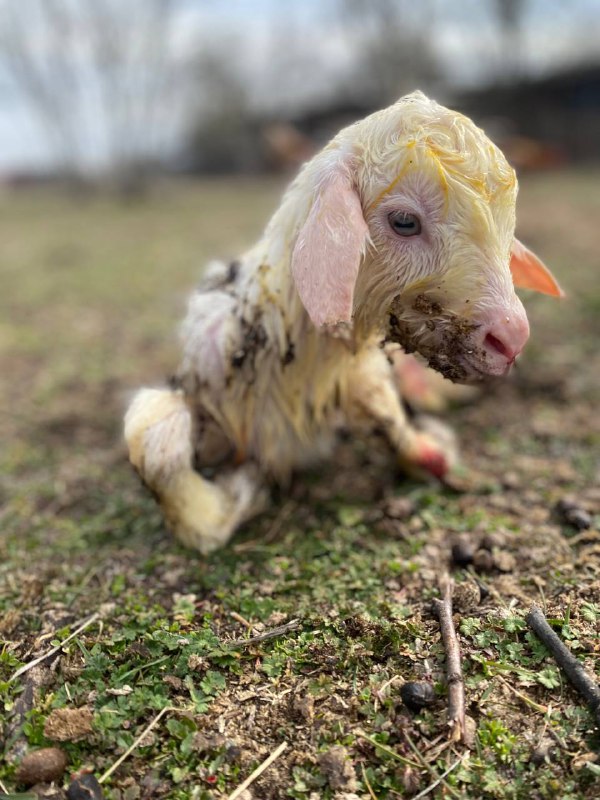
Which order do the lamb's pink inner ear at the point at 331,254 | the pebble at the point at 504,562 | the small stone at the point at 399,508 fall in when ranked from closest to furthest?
the lamb's pink inner ear at the point at 331,254 < the pebble at the point at 504,562 < the small stone at the point at 399,508

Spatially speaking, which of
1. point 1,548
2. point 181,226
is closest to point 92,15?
point 181,226

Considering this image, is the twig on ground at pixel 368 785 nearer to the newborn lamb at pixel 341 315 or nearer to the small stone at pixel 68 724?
the small stone at pixel 68 724

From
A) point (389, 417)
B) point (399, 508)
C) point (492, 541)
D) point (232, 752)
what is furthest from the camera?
point (389, 417)

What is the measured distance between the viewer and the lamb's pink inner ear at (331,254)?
183 cm

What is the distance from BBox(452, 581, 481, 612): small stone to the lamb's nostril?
0.78m

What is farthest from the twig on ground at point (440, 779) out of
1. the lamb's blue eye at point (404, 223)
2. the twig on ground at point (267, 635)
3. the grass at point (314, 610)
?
the lamb's blue eye at point (404, 223)

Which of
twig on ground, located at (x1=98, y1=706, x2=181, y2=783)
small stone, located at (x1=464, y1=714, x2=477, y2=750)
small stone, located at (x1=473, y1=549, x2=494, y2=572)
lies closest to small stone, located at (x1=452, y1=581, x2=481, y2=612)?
small stone, located at (x1=473, y1=549, x2=494, y2=572)

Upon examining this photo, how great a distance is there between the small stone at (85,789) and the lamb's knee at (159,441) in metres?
1.06

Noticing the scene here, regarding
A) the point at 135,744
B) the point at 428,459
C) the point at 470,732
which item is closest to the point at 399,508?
the point at 428,459

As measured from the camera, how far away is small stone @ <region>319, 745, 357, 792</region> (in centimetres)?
160

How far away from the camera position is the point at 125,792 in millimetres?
1612

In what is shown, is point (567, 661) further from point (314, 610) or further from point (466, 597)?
point (314, 610)

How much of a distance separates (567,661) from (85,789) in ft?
4.42

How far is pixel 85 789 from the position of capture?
5.26ft
